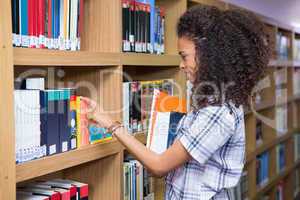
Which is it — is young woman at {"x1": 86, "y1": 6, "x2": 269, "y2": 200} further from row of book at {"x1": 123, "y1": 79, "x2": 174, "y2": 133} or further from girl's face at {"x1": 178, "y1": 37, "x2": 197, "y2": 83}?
row of book at {"x1": 123, "y1": 79, "x2": 174, "y2": 133}

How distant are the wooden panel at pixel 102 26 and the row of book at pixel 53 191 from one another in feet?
1.76

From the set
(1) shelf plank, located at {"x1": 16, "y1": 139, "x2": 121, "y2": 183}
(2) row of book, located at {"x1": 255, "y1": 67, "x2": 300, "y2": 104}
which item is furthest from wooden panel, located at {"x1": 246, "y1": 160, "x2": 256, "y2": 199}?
(1) shelf plank, located at {"x1": 16, "y1": 139, "x2": 121, "y2": 183}

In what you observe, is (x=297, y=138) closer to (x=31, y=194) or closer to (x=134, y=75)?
(x=134, y=75)

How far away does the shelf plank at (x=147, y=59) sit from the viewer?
162 centimetres

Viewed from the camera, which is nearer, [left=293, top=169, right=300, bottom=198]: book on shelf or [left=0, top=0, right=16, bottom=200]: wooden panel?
[left=0, top=0, right=16, bottom=200]: wooden panel

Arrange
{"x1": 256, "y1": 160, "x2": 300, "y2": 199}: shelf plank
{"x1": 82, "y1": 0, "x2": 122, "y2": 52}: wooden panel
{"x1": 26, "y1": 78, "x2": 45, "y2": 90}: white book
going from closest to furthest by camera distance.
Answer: {"x1": 26, "y1": 78, "x2": 45, "y2": 90}: white book < {"x1": 82, "y1": 0, "x2": 122, "y2": 52}: wooden panel < {"x1": 256, "y1": 160, "x2": 300, "y2": 199}: shelf plank

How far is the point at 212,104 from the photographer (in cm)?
127

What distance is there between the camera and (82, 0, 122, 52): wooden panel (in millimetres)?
1543

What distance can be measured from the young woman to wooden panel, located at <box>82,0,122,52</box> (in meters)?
0.28

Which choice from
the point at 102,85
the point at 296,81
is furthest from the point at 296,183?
the point at 102,85

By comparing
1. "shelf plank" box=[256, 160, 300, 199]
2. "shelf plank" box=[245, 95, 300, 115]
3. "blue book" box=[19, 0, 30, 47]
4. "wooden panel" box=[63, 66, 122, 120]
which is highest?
"blue book" box=[19, 0, 30, 47]

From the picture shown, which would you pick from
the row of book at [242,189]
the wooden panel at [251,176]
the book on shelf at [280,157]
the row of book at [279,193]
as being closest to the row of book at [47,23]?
the row of book at [242,189]

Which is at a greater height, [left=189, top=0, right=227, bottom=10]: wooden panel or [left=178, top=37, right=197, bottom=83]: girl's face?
[left=189, top=0, right=227, bottom=10]: wooden panel

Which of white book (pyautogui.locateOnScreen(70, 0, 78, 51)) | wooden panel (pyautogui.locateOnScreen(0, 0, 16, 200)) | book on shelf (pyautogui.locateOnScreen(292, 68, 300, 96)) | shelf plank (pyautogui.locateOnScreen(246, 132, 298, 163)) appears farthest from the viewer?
book on shelf (pyautogui.locateOnScreen(292, 68, 300, 96))
